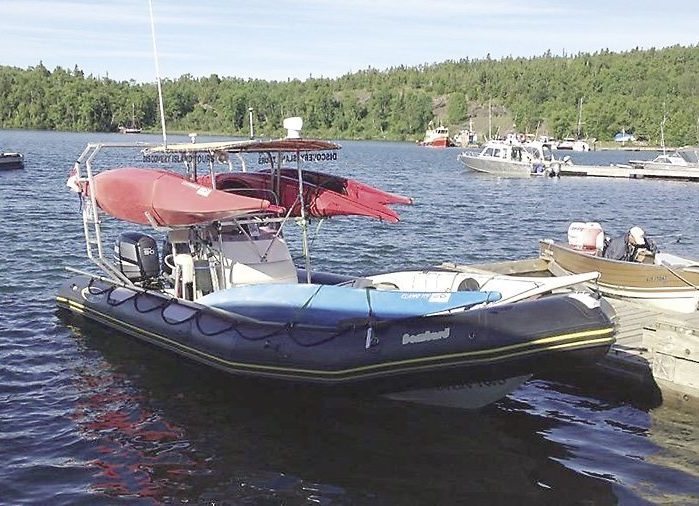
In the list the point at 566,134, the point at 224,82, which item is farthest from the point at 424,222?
the point at 224,82

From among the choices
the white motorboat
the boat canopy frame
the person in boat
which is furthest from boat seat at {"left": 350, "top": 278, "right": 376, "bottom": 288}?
the white motorboat

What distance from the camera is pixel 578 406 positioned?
1165cm

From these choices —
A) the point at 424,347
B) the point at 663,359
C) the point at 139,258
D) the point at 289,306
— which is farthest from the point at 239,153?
the point at 663,359

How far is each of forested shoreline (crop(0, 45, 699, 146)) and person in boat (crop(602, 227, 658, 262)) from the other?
417ft

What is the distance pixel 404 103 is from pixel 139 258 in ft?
567

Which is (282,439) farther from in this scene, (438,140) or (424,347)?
(438,140)

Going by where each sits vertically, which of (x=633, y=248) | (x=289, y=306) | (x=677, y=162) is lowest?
(x=677, y=162)

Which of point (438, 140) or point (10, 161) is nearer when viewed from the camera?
point (10, 161)

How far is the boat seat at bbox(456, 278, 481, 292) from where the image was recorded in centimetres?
1176

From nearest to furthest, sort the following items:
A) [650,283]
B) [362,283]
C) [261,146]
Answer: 1. [261,146]
2. [362,283]
3. [650,283]

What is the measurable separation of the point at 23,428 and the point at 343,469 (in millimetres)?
4382

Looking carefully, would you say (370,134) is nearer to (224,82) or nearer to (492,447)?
(224,82)

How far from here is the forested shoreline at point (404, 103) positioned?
151375mm

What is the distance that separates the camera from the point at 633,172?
59.7 meters
